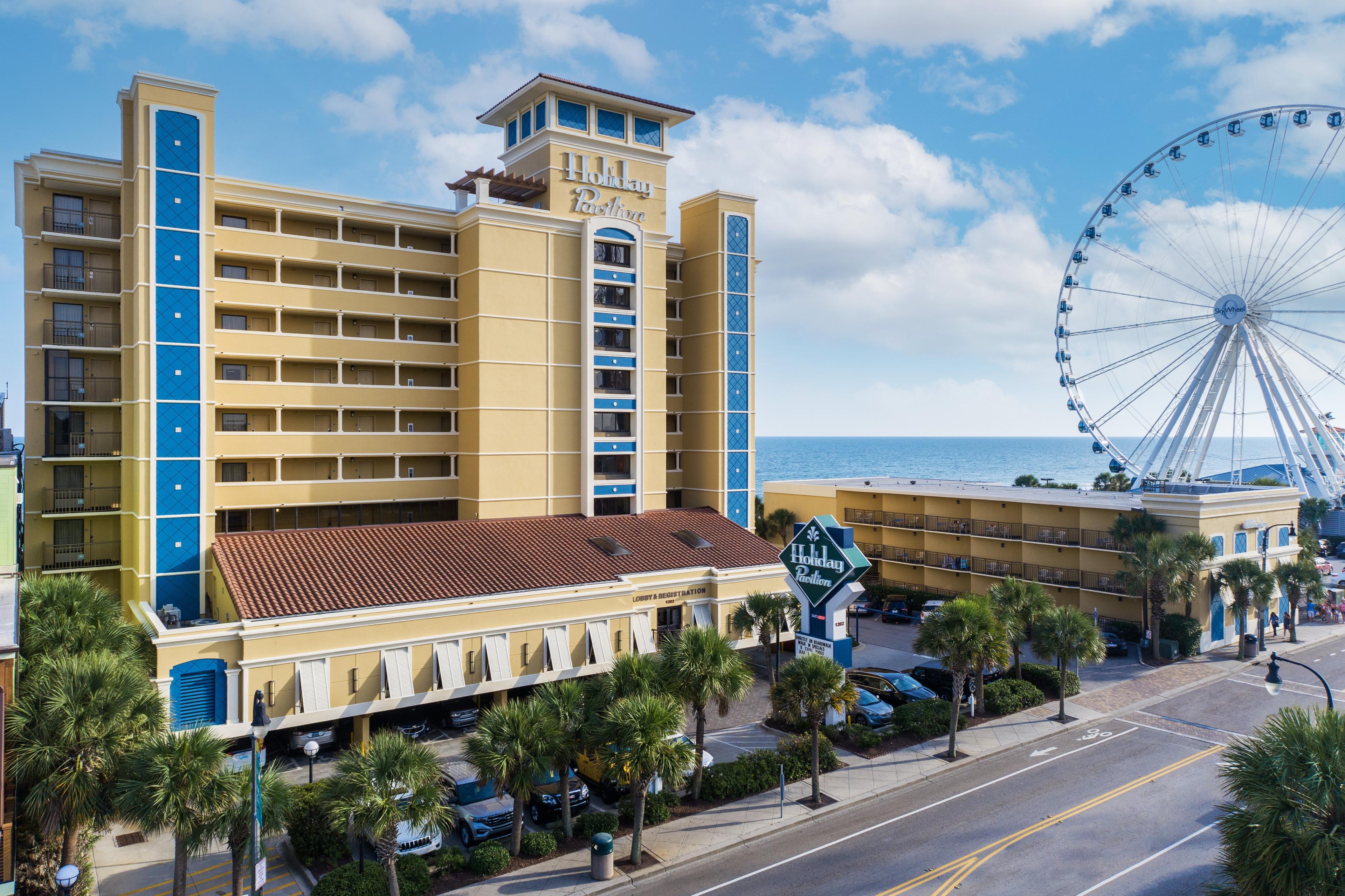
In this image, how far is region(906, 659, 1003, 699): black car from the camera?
41469 mm

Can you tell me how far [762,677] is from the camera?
1750 inches

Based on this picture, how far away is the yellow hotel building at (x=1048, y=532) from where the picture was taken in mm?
50688

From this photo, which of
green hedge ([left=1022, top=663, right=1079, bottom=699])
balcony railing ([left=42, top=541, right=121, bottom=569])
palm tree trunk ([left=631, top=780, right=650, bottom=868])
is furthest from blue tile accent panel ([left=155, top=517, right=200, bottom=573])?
green hedge ([left=1022, top=663, right=1079, bottom=699])

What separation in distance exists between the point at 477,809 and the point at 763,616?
1959cm

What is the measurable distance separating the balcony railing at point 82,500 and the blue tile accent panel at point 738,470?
33363mm

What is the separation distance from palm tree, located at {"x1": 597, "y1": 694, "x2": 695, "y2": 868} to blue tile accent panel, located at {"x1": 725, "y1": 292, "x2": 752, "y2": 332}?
33.3m

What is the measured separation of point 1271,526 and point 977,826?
40.3m

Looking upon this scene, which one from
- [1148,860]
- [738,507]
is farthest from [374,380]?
[1148,860]

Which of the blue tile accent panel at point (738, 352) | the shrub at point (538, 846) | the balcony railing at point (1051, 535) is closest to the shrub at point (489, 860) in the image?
the shrub at point (538, 846)

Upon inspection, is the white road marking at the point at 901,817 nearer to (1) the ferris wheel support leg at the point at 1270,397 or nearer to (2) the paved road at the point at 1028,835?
(2) the paved road at the point at 1028,835

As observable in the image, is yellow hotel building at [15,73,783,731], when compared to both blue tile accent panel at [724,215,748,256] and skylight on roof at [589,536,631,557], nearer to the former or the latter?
blue tile accent panel at [724,215,748,256]

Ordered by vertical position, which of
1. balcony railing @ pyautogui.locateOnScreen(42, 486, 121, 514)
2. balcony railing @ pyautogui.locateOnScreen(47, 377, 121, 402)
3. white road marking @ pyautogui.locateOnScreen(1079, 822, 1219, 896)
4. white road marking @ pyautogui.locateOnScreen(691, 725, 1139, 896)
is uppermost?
balcony railing @ pyautogui.locateOnScreen(47, 377, 121, 402)

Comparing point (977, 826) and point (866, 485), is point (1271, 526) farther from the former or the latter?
point (977, 826)

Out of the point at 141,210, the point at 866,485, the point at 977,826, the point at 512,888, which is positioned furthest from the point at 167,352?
the point at 866,485
